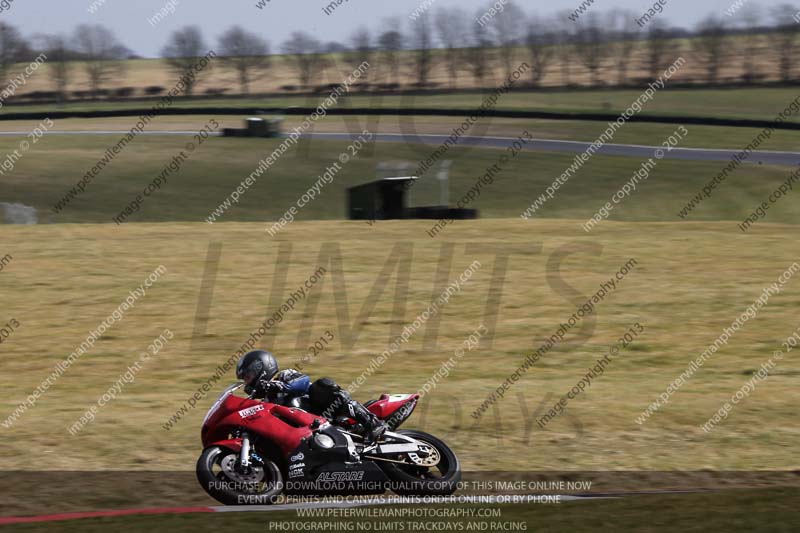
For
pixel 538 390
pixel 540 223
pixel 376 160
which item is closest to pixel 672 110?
pixel 376 160

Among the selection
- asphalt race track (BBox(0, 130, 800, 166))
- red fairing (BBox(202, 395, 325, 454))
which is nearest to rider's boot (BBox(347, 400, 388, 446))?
red fairing (BBox(202, 395, 325, 454))

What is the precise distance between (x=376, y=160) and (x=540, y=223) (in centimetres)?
1910

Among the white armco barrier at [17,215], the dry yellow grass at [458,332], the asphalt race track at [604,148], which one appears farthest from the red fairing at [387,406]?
the asphalt race track at [604,148]

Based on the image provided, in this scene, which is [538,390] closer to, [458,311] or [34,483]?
[458,311]

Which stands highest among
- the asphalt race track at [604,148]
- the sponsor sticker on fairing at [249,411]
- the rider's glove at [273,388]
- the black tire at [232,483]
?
the rider's glove at [273,388]

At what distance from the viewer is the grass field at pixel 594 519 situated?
783 cm

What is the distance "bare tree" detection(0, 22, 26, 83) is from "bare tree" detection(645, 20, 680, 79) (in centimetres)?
4155

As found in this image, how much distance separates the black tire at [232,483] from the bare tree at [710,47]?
60536 mm

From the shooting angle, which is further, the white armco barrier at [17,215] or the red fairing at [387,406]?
the white armco barrier at [17,215]

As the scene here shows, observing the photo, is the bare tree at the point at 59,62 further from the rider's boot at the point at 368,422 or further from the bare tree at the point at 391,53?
the rider's boot at the point at 368,422

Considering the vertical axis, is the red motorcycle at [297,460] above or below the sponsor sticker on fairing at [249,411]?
below

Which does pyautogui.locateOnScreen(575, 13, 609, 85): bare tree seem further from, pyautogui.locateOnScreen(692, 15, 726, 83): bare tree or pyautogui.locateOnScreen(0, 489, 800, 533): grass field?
pyautogui.locateOnScreen(0, 489, 800, 533): grass field

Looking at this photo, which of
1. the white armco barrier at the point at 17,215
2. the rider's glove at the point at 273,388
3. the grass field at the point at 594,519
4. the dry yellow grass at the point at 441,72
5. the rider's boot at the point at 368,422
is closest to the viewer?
the grass field at the point at 594,519

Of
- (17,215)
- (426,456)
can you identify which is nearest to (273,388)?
(426,456)
